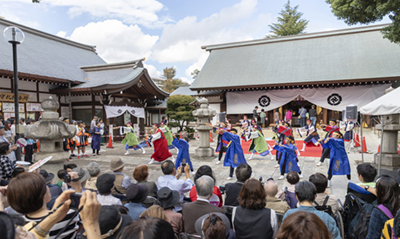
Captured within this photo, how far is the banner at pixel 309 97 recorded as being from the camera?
14096 mm

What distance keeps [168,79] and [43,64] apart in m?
26.9

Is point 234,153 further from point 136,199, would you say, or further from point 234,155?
point 136,199

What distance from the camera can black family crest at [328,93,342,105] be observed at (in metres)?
14.7

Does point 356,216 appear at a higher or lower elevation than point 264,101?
lower

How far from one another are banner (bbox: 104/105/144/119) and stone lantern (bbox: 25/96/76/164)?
31.6ft

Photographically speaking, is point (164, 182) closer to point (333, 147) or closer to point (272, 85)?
point (333, 147)

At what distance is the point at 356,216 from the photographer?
241 cm

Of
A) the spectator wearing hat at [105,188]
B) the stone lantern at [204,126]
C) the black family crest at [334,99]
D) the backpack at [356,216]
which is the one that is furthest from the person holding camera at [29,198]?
the black family crest at [334,99]

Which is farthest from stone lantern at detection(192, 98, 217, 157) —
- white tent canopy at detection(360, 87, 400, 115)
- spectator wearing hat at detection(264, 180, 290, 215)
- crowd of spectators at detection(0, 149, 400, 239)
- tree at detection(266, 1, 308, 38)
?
tree at detection(266, 1, 308, 38)

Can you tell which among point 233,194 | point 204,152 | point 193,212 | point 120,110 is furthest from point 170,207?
point 120,110

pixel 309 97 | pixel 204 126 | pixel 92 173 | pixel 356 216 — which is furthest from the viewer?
pixel 309 97

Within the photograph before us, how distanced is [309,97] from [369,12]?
8.50 meters

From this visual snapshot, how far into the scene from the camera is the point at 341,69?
47.4 ft

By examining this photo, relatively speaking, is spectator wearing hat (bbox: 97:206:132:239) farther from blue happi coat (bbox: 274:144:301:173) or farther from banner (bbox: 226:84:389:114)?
banner (bbox: 226:84:389:114)
